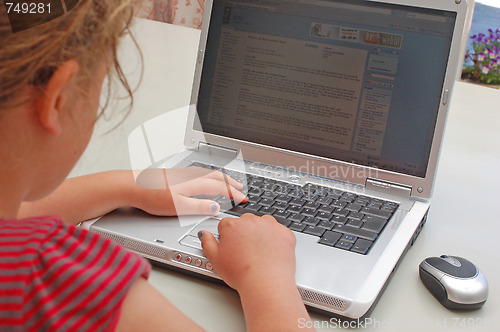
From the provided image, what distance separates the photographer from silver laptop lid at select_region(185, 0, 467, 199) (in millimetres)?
875

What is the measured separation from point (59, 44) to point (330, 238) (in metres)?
0.45

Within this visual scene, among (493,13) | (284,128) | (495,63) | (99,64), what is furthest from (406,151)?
(493,13)

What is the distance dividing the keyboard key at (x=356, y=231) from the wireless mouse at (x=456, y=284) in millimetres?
86

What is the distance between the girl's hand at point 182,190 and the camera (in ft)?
2.64

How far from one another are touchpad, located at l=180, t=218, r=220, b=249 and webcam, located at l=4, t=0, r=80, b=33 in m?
0.36

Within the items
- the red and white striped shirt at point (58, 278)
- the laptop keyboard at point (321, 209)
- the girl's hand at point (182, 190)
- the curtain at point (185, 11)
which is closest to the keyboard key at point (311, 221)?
the laptop keyboard at point (321, 209)

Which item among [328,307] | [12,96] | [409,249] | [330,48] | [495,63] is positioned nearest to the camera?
[12,96]

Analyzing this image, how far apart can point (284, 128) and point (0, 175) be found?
0.54m

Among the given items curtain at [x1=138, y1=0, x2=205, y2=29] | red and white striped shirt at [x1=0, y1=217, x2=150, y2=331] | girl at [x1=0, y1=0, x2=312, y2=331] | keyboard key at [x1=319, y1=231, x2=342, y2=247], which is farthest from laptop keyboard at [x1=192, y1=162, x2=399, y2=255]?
curtain at [x1=138, y1=0, x2=205, y2=29]

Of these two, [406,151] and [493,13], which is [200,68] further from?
[493,13]

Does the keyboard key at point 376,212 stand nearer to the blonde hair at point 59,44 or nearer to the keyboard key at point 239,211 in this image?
the keyboard key at point 239,211

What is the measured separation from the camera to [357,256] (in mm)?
715

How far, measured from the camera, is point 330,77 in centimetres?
93

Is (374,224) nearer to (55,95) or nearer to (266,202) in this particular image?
(266,202)
